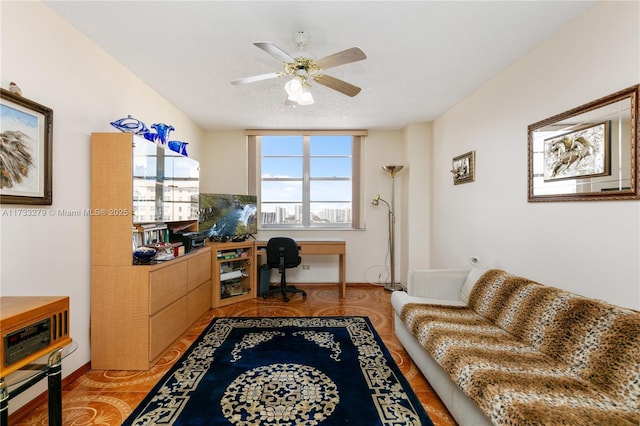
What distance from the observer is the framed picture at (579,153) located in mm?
1748

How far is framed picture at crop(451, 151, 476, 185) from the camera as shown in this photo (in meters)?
3.13

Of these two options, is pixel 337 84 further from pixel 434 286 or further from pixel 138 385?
pixel 138 385

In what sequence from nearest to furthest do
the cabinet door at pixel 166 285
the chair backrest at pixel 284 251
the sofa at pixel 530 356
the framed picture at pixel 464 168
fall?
1. the sofa at pixel 530 356
2. the cabinet door at pixel 166 285
3. the framed picture at pixel 464 168
4. the chair backrest at pixel 284 251

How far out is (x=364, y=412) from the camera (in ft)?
5.77

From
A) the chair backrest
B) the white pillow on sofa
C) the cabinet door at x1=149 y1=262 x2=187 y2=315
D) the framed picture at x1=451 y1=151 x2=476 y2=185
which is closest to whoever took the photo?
the cabinet door at x1=149 y1=262 x2=187 y2=315

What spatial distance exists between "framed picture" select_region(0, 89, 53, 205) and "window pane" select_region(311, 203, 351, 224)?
343 centimetres

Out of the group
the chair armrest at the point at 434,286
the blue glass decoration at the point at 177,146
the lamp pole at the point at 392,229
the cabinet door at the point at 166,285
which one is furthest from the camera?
the lamp pole at the point at 392,229

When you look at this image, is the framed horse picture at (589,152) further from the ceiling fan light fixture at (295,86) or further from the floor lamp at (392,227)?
the floor lamp at (392,227)

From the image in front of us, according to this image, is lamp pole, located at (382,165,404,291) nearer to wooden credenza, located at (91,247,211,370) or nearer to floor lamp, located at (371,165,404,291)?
floor lamp, located at (371,165,404,291)

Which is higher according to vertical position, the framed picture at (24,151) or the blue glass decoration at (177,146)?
the blue glass decoration at (177,146)

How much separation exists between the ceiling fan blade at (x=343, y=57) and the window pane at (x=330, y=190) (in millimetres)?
2854

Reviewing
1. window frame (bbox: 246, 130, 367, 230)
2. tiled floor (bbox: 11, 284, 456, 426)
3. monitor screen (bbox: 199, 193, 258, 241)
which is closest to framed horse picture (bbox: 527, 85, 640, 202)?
tiled floor (bbox: 11, 284, 456, 426)

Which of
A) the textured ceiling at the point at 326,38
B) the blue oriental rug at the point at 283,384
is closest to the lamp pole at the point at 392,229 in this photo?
the textured ceiling at the point at 326,38

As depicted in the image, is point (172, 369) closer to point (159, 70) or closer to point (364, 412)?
point (364, 412)
